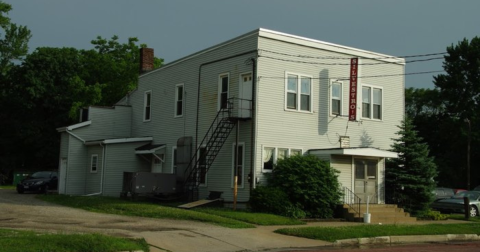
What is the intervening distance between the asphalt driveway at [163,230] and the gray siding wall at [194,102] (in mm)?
6074

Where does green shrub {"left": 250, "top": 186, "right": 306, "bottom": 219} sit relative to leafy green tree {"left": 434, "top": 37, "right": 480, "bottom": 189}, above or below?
below

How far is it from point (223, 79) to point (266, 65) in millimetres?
2826

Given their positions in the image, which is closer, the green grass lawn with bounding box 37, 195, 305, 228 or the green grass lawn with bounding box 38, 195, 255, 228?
the green grass lawn with bounding box 38, 195, 255, 228

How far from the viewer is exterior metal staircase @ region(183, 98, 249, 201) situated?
2402 cm

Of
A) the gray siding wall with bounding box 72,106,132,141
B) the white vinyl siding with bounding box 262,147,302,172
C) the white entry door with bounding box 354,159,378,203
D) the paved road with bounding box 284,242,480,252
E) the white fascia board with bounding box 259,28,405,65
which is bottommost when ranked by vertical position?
the paved road with bounding box 284,242,480,252

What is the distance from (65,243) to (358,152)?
15.0 metres

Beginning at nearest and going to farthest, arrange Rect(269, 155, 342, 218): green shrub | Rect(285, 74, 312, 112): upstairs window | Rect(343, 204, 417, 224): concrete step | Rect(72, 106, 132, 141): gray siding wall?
Rect(269, 155, 342, 218): green shrub → Rect(343, 204, 417, 224): concrete step → Rect(285, 74, 312, 112): upstairs window → Rect(72, 106, 132, 141): gray siding wall

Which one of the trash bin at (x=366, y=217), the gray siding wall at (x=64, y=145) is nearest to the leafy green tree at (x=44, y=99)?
the gray siding wall at (x=64, y=145)

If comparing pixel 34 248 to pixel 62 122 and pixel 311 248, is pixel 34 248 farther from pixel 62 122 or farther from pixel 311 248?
pixel 62 122

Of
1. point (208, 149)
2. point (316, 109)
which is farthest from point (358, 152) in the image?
point (208, 149)

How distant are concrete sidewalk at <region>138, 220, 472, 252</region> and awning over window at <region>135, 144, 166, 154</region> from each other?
11143mm

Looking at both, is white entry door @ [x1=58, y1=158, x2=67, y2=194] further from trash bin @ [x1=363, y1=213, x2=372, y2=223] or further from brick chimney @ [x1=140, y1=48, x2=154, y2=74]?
trash bin @ [x1=363, y1=213, x2=372, y2=223]

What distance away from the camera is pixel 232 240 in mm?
15250

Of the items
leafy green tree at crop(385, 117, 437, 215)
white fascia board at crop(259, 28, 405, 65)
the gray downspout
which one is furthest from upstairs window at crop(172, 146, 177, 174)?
leafy green tree at crop(385, 117, 437, 215)
